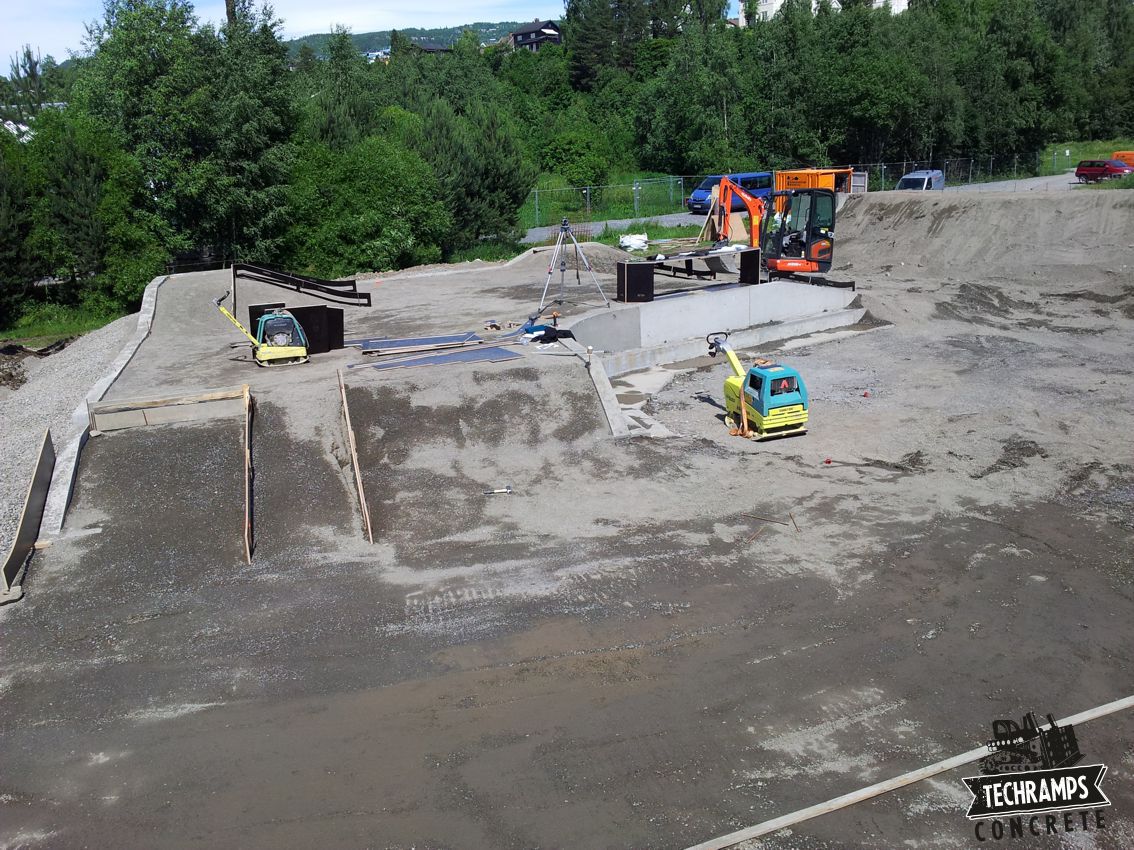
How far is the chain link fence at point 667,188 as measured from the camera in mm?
A: 44344

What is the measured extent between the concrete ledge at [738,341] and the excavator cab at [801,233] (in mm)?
2285

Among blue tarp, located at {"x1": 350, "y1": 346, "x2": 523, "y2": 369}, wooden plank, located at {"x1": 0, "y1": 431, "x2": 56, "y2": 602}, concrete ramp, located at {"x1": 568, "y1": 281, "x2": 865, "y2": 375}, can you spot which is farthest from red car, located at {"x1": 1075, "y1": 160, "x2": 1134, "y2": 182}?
wooden plank, located at {"x1": 0, "y1": 431, "x2": 56, "y2": 602}

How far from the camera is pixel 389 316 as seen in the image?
23.1 meters

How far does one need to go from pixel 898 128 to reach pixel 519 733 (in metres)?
53.5

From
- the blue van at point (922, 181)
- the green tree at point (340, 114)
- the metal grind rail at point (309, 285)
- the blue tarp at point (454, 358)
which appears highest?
the green tree at point (340, 114)

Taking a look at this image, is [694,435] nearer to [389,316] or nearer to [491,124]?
[389,316]

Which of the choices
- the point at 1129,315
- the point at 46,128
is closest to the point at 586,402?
the point at 1129,315

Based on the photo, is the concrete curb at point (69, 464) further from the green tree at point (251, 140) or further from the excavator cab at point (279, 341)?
the green tree at point (251, 140)

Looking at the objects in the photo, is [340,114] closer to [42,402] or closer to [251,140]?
[251,140]

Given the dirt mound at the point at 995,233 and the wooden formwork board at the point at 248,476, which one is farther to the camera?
the dirt mound at the point at 995,233

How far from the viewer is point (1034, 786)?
23.2 feet

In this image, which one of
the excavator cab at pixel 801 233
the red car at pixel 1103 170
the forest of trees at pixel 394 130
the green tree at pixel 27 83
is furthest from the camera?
the green tree at pixel 27 83

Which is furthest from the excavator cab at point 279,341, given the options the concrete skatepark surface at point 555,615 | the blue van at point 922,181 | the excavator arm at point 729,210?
the blue van at point 922,181

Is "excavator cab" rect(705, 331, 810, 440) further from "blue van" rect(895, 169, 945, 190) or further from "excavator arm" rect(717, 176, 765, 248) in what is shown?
"blue van" rect(895, 169, 945, 190)
